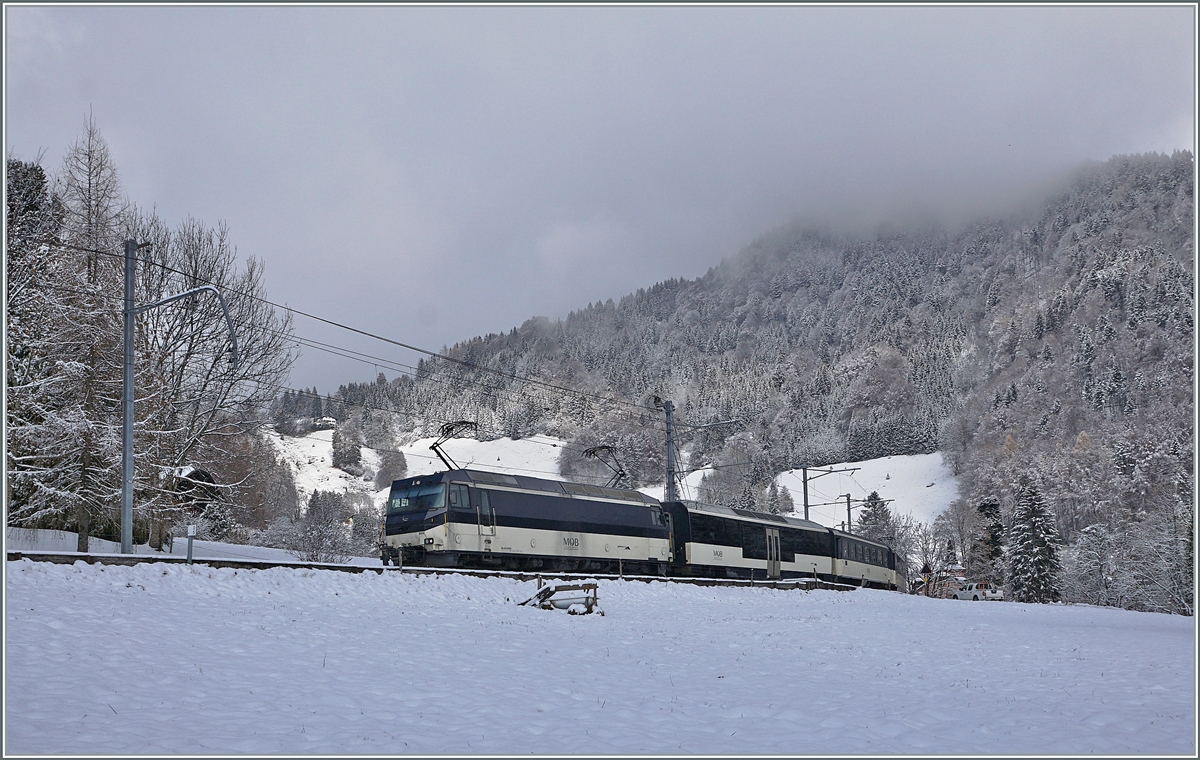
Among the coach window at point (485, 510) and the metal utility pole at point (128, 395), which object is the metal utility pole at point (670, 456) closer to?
the coach window at point (485, 510)

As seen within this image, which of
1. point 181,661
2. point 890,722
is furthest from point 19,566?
point 890,722

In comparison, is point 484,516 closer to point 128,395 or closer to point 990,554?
point 128,395

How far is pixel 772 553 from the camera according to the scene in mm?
39625

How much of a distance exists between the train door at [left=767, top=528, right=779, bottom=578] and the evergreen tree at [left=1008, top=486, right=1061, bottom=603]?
108 feet

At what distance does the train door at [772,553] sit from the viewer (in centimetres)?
3938

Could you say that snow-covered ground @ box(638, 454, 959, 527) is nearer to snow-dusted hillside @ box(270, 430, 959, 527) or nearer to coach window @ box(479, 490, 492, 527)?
snow-dusted hillside @ box(270, 430, 959, 527)

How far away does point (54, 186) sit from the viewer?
3219cm

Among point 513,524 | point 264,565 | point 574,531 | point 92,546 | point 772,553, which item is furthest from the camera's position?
point 772,553

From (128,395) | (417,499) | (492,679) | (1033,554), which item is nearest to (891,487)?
(1033,554)

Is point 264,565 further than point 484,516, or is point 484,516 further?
point 484,516

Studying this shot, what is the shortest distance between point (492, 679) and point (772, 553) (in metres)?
30.7

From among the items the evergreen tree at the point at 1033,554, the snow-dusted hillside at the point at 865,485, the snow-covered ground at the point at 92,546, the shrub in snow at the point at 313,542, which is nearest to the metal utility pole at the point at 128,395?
the snow-covered ground at the point at 92,546

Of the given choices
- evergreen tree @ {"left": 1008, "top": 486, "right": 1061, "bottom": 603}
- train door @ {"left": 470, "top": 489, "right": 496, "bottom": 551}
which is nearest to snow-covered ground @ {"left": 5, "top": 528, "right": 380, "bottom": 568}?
train door @ {"left": 470, "top": 489, "right": 496, "bottom": 551}

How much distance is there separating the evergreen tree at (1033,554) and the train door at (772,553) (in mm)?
32973
